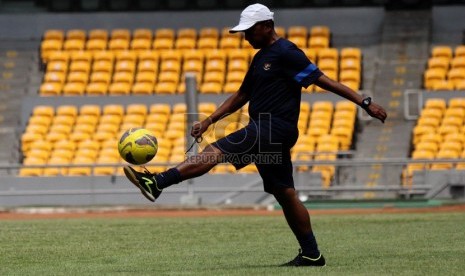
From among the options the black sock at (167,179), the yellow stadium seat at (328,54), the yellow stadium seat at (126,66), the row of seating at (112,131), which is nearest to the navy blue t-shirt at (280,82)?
the black sock at (167,179)

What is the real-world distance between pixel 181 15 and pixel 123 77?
11.5ft

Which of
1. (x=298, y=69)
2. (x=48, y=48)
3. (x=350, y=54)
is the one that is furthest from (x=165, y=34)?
(x=298, y=69)

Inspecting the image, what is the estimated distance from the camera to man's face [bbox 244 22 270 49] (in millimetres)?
10102

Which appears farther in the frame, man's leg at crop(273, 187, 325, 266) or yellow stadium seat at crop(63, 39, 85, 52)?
yellow stadium seat at crop(63, 39, 85, 52)

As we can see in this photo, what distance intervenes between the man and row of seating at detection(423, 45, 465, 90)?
20.4 metres

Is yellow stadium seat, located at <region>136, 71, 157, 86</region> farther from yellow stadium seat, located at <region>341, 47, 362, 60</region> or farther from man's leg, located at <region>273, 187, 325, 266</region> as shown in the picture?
man's leg, located at <region>273, 187, 325, 266</region>

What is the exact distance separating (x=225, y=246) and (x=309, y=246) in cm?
277

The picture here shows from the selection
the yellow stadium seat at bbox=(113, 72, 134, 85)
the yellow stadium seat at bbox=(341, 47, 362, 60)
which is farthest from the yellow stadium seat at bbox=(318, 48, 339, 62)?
the yellow stadium seat at bbox=(113, 72, 134, 85)

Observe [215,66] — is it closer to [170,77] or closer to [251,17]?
[170,77]

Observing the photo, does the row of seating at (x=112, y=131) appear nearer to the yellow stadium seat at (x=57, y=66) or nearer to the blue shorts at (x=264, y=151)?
the yellow stadium seat at (x=57, y=66)

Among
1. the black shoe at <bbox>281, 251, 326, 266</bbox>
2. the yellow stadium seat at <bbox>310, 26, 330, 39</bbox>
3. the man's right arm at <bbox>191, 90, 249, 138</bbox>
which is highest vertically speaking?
the man's right arm at <bbox>191, 90, 249, 138</bbox>

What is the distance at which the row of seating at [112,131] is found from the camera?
92.4 feet

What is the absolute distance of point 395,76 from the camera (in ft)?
103

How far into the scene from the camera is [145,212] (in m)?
23.0
